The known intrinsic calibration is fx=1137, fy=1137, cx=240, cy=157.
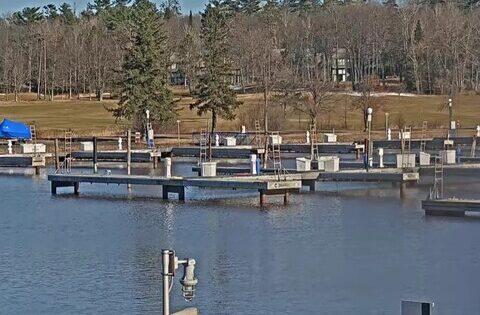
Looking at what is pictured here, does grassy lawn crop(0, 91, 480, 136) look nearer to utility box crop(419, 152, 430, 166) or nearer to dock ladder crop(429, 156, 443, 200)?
utility box crop(419, 152, 430, 166)

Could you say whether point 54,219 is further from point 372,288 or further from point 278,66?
point 278,66

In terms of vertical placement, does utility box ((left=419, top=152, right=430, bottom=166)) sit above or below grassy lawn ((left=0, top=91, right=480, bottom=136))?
below

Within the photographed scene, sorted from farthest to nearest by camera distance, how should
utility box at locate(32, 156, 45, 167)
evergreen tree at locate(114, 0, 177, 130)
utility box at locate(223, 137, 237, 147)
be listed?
evergreen tree at locate(114, 0, 177, 130), utility box at locate(223, 137, 237, 147), utility box at locate(32, 156, 45, 167)

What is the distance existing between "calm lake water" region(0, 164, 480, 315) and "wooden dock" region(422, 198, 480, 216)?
505mm

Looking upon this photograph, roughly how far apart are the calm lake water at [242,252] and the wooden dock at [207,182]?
542mm

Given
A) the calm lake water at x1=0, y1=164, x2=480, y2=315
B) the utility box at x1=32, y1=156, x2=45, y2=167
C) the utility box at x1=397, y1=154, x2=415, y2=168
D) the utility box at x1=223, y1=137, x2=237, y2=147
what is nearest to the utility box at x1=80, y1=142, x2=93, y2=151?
the utility box at x1=32, y1=156, x2=45, y2=167

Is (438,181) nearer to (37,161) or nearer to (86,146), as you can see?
(37,161)

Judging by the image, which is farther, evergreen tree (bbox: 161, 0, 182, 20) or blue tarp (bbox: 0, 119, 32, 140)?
evergreen tree (bbox: 161, 0, 182, 20)

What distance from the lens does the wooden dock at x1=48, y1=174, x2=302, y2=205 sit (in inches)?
1438

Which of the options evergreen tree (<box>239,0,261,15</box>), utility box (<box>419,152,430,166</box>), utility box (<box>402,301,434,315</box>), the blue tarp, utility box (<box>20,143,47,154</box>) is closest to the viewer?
utility box (<box>402,301,434,315</box>)

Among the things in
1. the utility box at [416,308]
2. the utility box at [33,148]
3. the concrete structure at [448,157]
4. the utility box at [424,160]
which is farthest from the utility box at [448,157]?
the utility box at [416,308]

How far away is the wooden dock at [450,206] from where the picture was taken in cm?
3178

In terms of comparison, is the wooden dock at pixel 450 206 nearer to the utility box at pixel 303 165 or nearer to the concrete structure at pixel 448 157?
the utility box at pixel 303 165

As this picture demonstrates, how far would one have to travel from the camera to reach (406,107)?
294 ft
